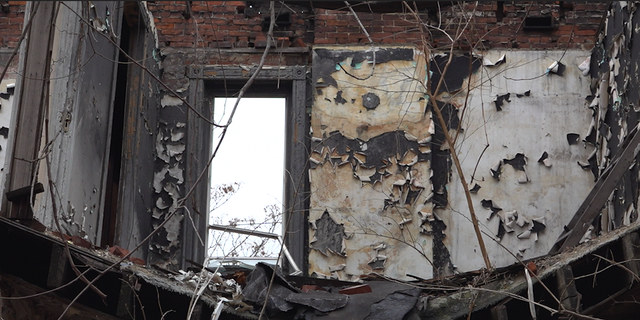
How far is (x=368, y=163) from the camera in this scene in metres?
7.60

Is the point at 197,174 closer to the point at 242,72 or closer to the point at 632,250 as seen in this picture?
the point at 242,72

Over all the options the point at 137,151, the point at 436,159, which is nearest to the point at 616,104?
the point at 436,159

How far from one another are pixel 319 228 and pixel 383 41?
86.2 inches

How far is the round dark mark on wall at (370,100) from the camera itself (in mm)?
7773

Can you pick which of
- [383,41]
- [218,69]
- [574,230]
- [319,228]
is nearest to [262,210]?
[319,228]

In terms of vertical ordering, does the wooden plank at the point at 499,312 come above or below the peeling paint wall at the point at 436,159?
below

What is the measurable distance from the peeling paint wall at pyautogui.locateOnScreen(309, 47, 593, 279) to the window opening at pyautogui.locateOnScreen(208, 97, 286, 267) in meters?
0.46

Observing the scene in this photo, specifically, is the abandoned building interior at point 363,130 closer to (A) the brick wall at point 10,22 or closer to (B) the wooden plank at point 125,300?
(A) the brick wall at point 10,22

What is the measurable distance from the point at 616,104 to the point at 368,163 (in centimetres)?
247

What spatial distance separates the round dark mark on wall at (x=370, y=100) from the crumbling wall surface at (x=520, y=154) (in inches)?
30.9

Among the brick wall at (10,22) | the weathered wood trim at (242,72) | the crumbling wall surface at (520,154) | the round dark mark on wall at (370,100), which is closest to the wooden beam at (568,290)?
the crumbling wall surface at (520,154)

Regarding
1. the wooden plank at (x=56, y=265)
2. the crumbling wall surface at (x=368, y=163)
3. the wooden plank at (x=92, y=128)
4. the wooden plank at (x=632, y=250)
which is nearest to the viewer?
the wooden plank at (x=56, y=265)

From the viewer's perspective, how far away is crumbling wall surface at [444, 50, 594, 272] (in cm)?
749

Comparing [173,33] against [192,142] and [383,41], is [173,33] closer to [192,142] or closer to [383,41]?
[192,142]
